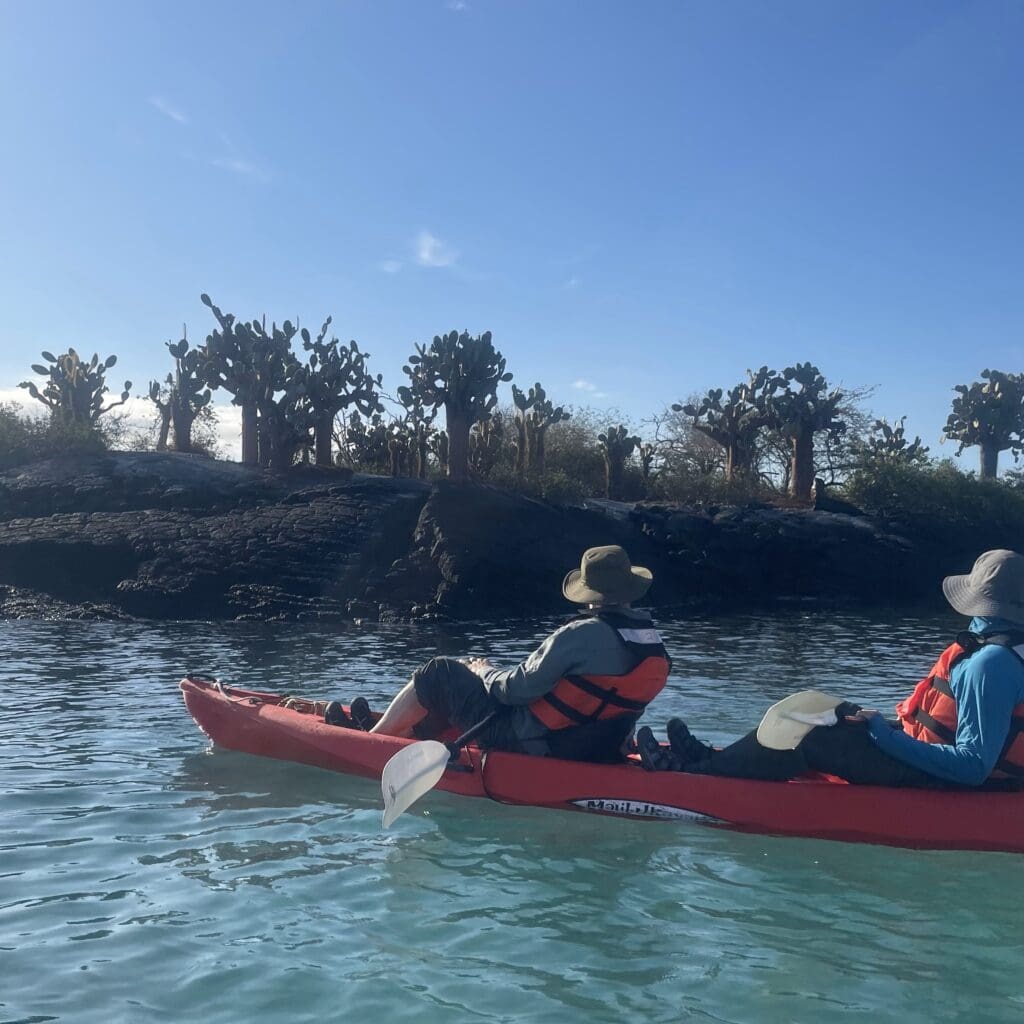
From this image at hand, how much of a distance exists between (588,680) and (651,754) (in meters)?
0.58

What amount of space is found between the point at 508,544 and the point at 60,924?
1882 cm

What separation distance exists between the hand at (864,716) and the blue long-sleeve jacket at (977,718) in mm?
85

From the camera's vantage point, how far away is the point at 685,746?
6559 millimetres

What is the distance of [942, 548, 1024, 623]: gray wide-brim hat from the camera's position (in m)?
5.40

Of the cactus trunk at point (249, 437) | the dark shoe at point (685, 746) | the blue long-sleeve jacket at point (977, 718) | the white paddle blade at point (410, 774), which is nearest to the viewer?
the blue long-sleeve jacket at point (977, 718)

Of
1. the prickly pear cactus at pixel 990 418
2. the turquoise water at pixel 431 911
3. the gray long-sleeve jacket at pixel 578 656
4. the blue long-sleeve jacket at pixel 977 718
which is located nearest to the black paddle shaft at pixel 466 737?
the gray long-sleeve jacket at pixel 578 656

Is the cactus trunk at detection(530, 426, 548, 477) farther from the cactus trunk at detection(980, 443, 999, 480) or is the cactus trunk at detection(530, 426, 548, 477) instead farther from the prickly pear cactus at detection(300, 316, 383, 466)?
the cactus trunk at detection(980, 443, 999, 480)

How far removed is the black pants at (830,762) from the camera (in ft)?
19.4

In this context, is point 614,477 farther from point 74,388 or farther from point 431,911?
point 431,911

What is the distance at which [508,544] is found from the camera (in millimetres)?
23516

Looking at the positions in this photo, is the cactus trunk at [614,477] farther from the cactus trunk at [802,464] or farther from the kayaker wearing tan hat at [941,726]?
the kayaker wearing tan hat at [941,726]

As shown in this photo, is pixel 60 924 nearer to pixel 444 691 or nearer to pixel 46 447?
pixel 444 691

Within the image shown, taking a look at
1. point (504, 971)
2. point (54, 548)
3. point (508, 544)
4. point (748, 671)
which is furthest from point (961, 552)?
point (504, 971)

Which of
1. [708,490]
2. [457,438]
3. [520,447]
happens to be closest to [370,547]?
[457,438]
